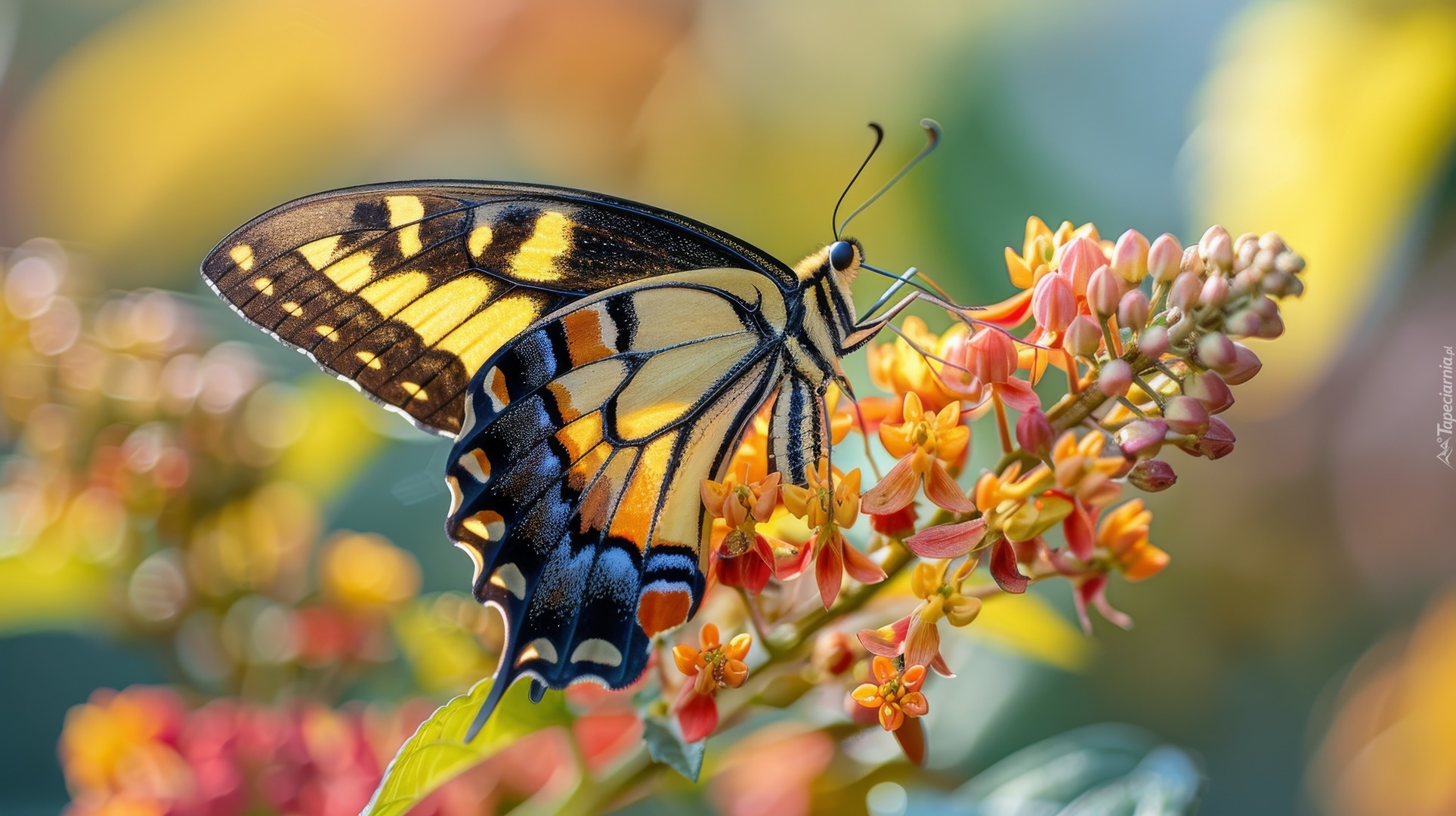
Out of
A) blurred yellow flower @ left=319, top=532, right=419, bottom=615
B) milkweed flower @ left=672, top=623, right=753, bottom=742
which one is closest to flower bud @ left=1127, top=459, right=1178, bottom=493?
milkweed flower @ left=672, top=623, right=753, bottom=742

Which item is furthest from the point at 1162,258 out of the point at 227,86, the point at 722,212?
the point at 227,86

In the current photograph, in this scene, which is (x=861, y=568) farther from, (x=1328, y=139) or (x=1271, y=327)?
(x=1328, y=139)

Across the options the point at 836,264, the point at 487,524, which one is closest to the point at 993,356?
the point at 836,264

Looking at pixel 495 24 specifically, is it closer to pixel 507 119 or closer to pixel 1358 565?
pixel 507 119

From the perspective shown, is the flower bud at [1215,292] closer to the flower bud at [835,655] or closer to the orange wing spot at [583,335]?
the flower bud at [835,655]

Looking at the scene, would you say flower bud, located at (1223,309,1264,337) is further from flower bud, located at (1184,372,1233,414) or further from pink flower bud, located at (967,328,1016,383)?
pink flower bud, located at (967,328,1016,383)
